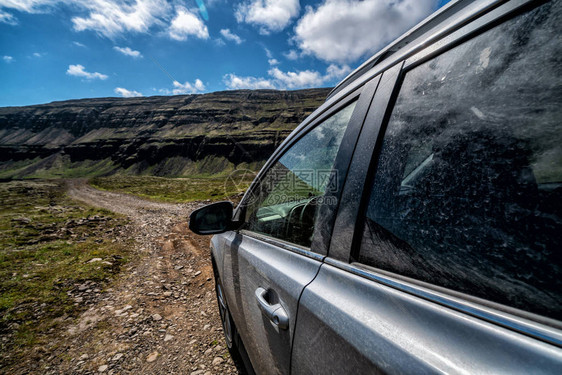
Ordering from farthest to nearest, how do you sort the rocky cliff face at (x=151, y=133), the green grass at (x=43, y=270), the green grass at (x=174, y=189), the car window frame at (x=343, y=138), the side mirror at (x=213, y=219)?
the rocky cliff face at (x=151, y=133)
the green grass at (x=174, y=189)
the green grass at (x=43, y=270)
the side mirror at (x=213, y=219)
the car window frame at (x=343, y=138)

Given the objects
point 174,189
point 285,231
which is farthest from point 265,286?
point 174,189

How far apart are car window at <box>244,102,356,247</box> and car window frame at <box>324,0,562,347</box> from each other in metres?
0.18

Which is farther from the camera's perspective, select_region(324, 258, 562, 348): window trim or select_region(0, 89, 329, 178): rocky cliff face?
select_region(0, 89, 329, 178): rocky cliff face

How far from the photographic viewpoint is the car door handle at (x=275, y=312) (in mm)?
1008

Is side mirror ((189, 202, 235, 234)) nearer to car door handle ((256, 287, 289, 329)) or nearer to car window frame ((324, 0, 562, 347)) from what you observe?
car door handle ((256, 287, 289, 329))

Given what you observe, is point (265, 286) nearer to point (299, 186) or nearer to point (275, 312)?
point (275, 312)

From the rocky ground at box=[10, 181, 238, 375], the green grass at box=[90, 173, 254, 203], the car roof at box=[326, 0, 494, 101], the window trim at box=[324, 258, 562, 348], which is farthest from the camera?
the green grass at box=[90, 173, 254, 203]

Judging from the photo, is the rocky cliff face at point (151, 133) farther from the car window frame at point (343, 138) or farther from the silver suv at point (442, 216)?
the silver suv at point (442, 216)

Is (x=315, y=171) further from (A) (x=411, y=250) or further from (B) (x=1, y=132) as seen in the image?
(B) (x=1, y=132)

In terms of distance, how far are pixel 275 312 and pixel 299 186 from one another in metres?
0.85

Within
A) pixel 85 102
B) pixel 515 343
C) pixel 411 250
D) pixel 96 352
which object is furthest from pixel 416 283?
pixel 85 102

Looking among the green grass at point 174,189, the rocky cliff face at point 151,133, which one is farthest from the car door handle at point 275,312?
the rocky cliff face at point 151,133

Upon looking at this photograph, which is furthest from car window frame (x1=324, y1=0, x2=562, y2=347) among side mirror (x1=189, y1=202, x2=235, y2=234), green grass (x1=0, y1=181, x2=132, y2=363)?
green grass (x1=0, y1=181, x2=132, y2=363)

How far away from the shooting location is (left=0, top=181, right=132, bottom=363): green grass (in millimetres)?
3345
